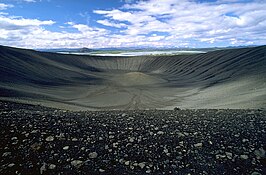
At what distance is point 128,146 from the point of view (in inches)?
218

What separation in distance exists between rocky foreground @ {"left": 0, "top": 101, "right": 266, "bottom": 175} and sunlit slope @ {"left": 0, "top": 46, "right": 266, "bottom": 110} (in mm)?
10111

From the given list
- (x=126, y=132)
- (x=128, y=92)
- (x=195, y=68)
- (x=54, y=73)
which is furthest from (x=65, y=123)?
(x=195, y=68)

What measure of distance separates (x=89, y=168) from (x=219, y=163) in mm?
2465

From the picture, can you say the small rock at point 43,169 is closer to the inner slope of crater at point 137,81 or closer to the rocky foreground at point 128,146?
the rocky foreground at point 128,146

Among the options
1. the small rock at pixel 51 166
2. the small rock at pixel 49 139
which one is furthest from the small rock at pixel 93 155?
the small rock at pixel 49 139

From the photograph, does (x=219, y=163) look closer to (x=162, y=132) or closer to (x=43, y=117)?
(x=162, y=132)

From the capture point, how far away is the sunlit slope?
22578mm

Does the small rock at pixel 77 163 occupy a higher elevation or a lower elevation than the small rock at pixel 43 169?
higher

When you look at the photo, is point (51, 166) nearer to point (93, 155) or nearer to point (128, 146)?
point (93, 155)

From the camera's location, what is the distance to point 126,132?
6.23 meters

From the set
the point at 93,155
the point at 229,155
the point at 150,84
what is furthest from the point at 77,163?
the point at 150,84

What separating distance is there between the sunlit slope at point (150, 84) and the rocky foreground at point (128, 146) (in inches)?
398

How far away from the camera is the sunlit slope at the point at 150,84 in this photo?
22.6 m

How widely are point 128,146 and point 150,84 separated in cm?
3742
